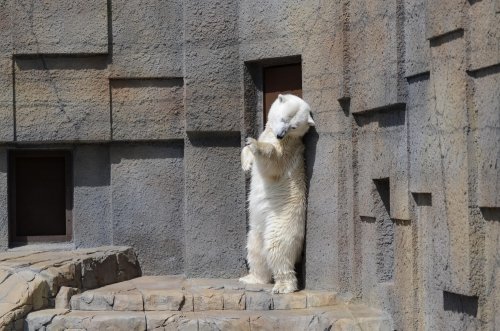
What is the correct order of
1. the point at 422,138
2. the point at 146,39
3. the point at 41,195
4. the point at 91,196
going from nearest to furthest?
1. the point at 422,138
2. the point at 146,39
3. the point at 91,196
4. the point at 41,195

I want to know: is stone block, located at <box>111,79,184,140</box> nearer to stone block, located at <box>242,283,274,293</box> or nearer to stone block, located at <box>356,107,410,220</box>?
stone block, located at <box>242,283,274,293</box>

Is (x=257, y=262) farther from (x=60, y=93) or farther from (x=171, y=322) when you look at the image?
(x=60, y=93)

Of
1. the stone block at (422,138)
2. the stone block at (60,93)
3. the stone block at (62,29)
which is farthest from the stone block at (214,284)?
the stone block at (62,29)

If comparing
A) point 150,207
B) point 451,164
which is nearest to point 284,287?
point 150,207

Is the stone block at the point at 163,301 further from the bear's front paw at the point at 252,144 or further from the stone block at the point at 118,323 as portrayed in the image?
the bear's front paw at the point at 252,144

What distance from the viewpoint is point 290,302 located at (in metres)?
6.52

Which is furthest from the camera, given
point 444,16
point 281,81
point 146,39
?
point 146,39

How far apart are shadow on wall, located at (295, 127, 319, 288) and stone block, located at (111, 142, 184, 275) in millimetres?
1116

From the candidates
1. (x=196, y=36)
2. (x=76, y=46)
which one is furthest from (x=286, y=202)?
(x=76, y=46)

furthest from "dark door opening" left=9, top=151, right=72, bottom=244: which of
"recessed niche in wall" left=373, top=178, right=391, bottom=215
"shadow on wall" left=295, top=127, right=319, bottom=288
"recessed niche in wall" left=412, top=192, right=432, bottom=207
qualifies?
"recessed niche in wall" left=412, top=192, right=432, bottom=207

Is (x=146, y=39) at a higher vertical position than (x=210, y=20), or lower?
lower

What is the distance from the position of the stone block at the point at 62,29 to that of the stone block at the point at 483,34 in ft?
11.3

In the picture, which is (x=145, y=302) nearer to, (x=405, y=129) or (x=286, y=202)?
(x=286, y=202)

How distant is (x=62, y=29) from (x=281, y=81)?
1.68 m
